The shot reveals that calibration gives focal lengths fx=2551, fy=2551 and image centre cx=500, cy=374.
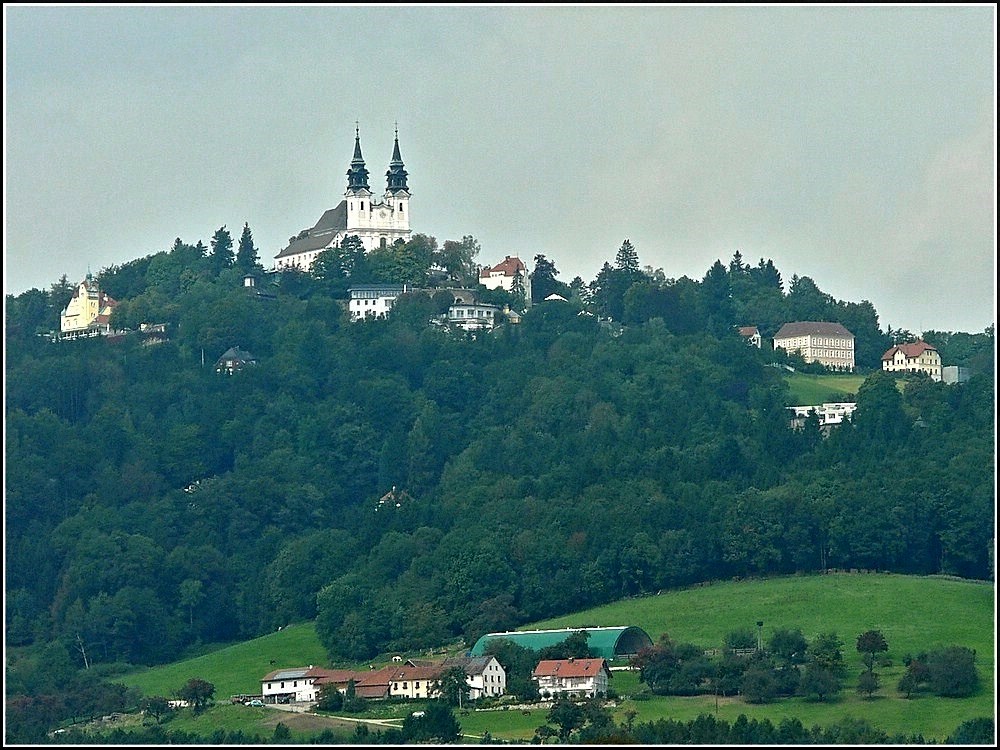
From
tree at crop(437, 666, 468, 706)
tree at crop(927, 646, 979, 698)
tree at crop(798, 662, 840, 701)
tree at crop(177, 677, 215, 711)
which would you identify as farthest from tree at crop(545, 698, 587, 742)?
tree at crop(177, 677, 215, 711)

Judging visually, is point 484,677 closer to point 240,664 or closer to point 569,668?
point 569,668

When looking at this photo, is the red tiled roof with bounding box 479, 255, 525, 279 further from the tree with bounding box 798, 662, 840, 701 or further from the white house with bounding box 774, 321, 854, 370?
the tree with bounding box 798, 662, 840, 701

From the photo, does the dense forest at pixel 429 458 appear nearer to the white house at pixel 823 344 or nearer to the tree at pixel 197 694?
the white house at pixel 823 344

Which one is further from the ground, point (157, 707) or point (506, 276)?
point (506, 276)

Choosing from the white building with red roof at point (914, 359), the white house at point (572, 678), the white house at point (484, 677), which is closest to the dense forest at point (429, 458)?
the white building with red roof at point (914, 359)

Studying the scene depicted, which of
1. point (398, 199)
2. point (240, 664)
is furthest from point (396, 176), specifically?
point (240, 664)

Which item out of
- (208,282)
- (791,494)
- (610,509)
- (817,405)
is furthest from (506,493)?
(208,282)

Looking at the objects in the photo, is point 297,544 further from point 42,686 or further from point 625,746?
point 625,746
